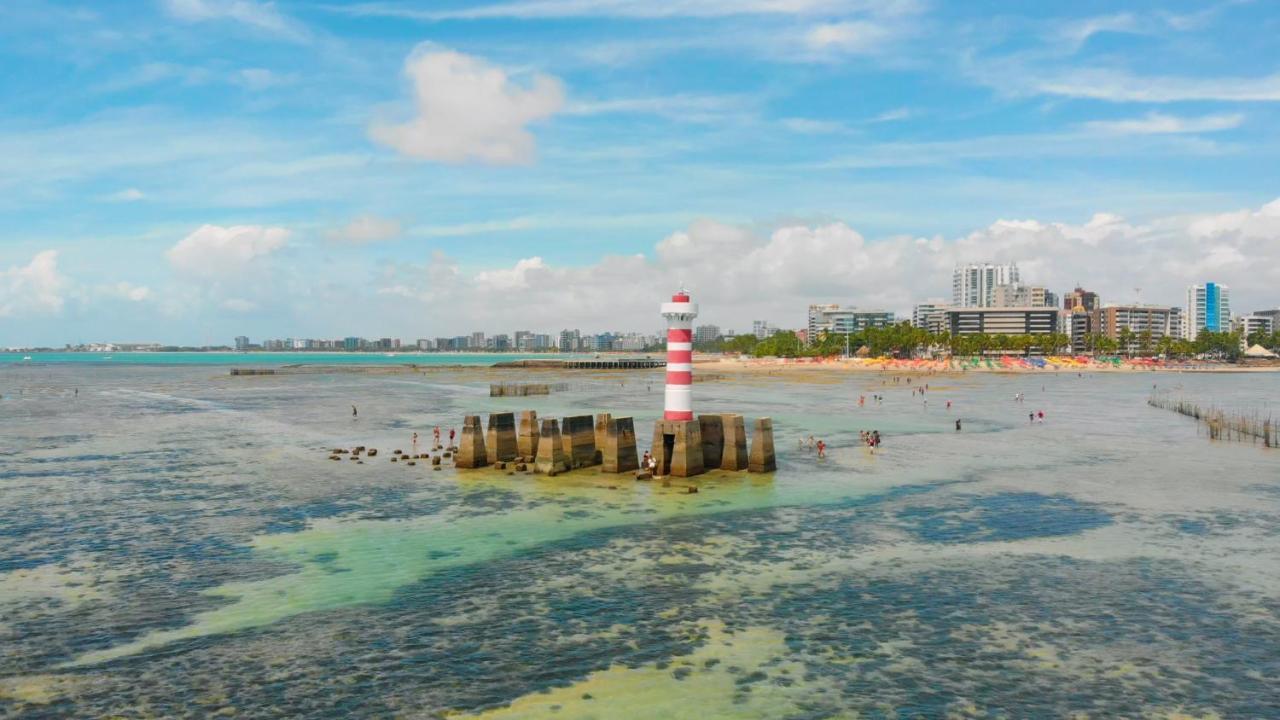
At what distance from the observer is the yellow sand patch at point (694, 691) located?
1712 cm

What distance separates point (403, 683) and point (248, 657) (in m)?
4.28

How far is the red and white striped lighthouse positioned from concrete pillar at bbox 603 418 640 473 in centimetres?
286

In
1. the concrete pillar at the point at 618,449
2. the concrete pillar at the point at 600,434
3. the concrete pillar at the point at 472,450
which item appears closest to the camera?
the concrete pillar at the point at 618,449

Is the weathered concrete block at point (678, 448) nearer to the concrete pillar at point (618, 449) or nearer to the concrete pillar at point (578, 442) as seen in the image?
the concrete pillar at point (618, 449)

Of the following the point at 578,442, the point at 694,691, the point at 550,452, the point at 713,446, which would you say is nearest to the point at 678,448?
the point at 713,446

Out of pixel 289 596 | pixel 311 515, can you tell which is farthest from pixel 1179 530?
pixel 311 515

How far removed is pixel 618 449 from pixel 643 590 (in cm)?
2089

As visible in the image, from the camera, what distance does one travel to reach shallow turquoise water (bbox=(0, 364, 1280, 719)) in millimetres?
18000

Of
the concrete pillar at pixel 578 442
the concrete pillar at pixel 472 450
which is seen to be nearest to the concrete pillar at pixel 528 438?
the concrete pillar at pixel 472 450

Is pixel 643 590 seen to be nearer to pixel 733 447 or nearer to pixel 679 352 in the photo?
pixel 679 352

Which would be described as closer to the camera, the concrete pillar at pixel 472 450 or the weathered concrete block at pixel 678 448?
the weathered concrete block at pixel 678 448

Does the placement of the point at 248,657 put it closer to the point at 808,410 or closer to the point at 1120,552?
the point at 1120,552

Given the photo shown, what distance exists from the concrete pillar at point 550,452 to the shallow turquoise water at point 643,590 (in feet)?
4.24

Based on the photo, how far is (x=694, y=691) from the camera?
1809cm
